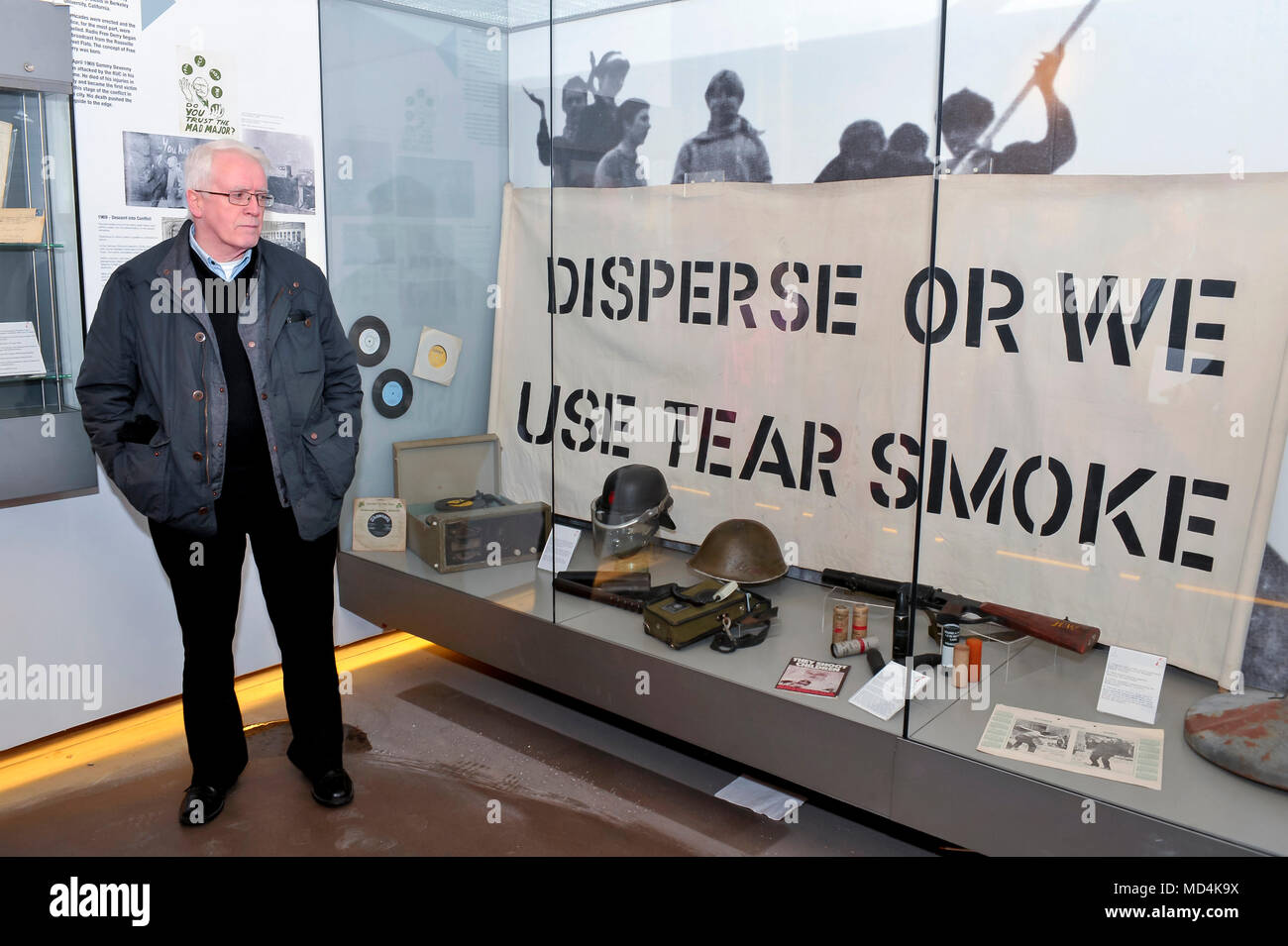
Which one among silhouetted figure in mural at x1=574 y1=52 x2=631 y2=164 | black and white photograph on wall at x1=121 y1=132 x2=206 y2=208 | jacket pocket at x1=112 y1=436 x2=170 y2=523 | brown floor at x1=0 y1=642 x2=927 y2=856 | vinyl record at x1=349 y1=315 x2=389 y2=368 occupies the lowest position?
brown floor at x1=0 y1=642 x2=927 y2=856

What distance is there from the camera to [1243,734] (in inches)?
90.4

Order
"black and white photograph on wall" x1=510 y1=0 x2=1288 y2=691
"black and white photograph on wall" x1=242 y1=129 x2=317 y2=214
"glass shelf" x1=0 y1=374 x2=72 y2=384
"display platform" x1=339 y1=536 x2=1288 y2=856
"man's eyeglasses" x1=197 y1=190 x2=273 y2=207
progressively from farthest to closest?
"black and white photograph on wall" x1=242 y1=129 x2=317 y2=214, "glass shelf" x1=0 y1=374 x2=72 y2=384, "man's eyeglasses" x1=197 y1=190 x2=273 y2=207, "black and white photograph on wall" x1=510 y1=0 x2=1288 y2=691, "display platform" x1=339 y1=536 x2=1288 y2=856

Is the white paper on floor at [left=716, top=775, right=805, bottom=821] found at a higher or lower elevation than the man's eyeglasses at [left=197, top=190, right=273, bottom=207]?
lower

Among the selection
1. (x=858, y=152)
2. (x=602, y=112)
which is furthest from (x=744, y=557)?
(x=602, y=112)

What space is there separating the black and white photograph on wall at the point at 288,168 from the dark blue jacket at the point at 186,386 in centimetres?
112

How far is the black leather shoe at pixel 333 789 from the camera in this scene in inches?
116

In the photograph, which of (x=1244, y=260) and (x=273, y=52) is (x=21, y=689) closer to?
(x=273, y=52)

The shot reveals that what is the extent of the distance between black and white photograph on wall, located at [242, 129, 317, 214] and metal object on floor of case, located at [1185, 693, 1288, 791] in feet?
11.3

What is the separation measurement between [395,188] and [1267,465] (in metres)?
3.24

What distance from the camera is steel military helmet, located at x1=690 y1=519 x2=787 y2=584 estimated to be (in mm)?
3387

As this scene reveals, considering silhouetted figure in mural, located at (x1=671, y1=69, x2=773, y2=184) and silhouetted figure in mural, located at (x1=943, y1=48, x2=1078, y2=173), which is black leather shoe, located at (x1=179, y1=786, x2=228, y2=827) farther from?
silhouetted figure in mural, located at (x1=943, y1=48, x2=1078, y2=173)

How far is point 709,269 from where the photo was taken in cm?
335

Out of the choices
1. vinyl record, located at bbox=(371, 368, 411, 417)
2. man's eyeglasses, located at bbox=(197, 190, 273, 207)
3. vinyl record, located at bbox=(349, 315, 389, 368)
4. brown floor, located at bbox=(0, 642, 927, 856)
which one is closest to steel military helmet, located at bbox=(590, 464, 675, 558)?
brown floor, located at bbox=(0, 642, 927, 856)

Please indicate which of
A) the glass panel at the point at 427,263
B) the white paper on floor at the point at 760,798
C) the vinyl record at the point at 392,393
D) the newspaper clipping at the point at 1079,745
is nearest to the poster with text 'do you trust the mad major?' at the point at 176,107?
the glass panel at the point at 427,263
